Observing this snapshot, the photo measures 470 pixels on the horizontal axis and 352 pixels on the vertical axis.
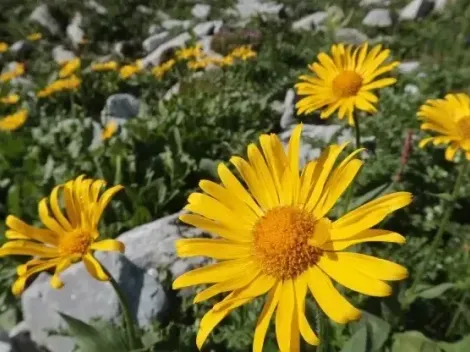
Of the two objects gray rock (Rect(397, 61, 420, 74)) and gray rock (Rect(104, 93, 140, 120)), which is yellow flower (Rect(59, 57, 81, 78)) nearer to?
gray rock (Rect(104, 93, 140, 120))

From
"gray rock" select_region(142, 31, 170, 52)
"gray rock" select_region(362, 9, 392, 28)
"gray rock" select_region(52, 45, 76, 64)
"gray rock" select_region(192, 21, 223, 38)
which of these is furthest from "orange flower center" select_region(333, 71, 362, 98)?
"gray rock" select_region(52, 45, 76, 64)

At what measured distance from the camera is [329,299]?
163 cm

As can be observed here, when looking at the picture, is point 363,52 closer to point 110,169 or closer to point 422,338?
point 422,338

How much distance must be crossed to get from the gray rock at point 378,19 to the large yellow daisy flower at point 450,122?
680 cm

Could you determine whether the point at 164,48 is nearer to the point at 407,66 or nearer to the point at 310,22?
the point at 310,22

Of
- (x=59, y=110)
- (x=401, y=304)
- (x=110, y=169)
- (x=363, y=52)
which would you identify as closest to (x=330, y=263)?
(x=401, y=304)

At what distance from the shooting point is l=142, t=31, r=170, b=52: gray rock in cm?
1084

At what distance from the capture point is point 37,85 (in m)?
8.17

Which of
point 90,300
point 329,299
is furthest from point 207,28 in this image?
point 329,299

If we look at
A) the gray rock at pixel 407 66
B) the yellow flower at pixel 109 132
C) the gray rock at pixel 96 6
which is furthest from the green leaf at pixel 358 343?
the gray rock at pixel 96 6

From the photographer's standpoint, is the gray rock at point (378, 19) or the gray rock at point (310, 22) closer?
the gray rock at point (378, 19)

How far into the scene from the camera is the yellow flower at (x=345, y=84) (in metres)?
3.06

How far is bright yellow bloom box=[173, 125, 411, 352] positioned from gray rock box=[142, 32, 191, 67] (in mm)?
7677

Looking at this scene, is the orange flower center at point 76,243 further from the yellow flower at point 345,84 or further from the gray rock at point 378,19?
→ the gray rock at point 378,19
